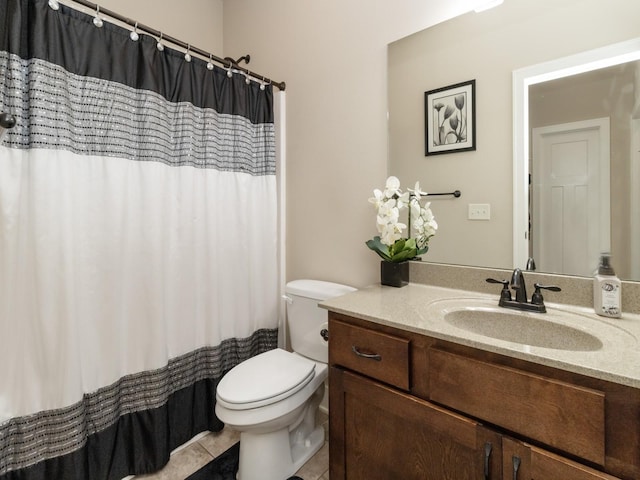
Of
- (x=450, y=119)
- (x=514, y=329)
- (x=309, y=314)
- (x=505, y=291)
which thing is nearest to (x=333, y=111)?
(x=450, y=119)

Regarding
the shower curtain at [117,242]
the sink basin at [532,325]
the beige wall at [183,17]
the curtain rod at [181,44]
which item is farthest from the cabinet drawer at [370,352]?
the beige wall at [183,17]

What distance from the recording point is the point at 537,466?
0.74 m

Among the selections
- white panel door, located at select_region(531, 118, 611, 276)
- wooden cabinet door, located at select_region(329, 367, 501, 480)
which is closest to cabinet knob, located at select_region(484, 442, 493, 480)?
wooden cabinet door, located at select_region(329, 367, 501, 480)

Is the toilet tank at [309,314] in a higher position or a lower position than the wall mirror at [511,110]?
lower

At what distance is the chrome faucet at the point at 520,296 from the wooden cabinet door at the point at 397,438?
46 centimetres

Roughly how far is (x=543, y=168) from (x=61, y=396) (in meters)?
2.03

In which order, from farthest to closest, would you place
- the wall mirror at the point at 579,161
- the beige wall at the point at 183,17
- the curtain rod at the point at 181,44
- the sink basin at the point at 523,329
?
1. the beige wall at the point at 183,17
2. the curtain rod at the point at 181,44
3. the wall mirror at the point at 579,161
4. the sink basin at the point at 523,329

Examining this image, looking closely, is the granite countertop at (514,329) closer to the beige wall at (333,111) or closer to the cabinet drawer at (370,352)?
the cabinet drawer at (370,352)

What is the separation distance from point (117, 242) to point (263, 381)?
868mm

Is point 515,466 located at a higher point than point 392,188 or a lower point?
lower

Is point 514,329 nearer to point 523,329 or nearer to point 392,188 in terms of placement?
point 523,329

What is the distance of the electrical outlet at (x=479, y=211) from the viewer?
4.33 feet

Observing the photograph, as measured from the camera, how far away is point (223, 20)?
2350mm

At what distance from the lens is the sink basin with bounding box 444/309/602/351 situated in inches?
36.6
